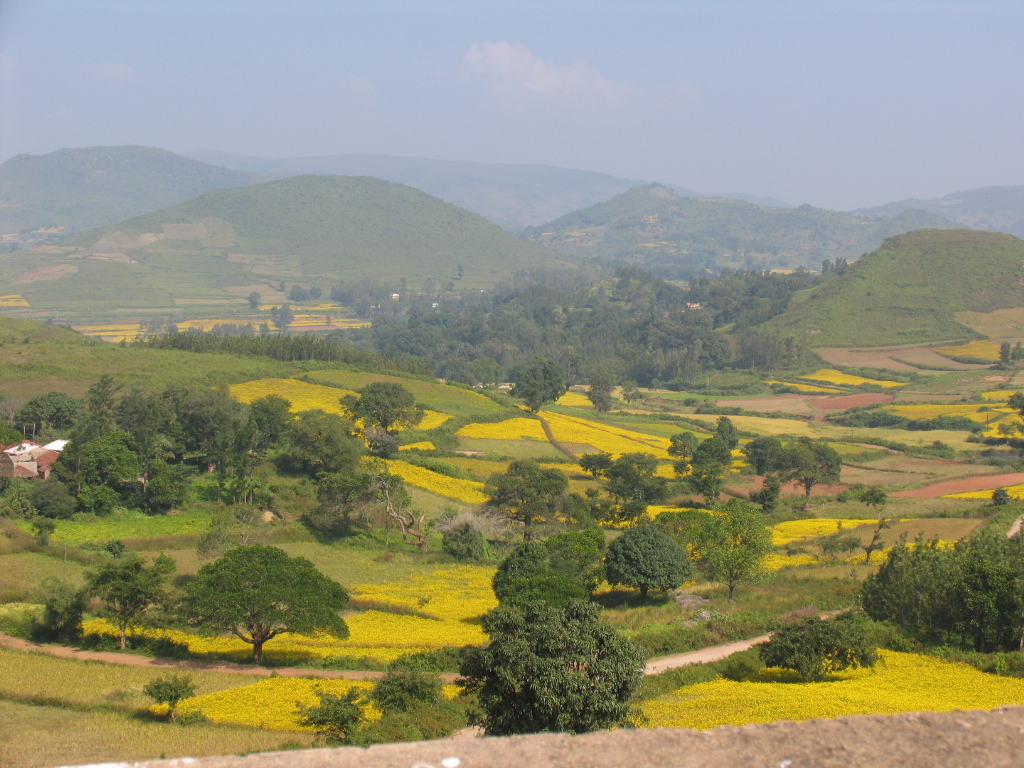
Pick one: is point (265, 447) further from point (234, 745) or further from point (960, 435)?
point (960, 435)

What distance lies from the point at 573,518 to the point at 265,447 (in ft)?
66.9

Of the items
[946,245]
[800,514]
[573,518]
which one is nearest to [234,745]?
[573,518]

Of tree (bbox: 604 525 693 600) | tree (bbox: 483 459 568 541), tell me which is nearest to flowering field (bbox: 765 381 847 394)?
tree (bbox: 483 459 568 541)

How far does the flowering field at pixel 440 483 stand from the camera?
5062 centimetres

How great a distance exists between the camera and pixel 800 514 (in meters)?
51.9

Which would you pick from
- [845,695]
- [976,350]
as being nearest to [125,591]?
[845,695]

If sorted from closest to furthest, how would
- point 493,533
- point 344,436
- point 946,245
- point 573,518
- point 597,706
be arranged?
1. point 597,706
2. point 493,533
3. point 573,518
4. point 344,436
5. point 946,245

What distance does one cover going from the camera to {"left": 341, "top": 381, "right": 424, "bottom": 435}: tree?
63250 mm

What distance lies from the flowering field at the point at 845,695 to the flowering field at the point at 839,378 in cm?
10016

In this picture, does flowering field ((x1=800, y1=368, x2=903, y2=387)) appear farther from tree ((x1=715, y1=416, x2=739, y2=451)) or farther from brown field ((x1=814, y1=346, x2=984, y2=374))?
tree ((x1=715, y1=416, x2=739, y2=451))

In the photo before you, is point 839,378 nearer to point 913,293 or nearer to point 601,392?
point 601,392

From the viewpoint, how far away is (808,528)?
46.8 m

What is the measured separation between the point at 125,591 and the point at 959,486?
53211 millimetres

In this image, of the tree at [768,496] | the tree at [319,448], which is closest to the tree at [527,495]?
the tree at [319,448]
